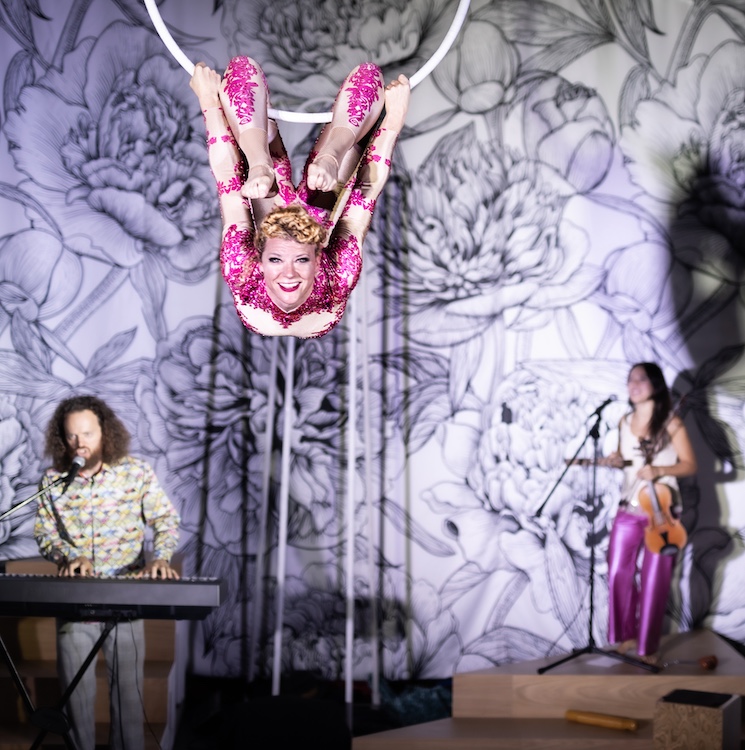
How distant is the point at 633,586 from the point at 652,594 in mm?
170

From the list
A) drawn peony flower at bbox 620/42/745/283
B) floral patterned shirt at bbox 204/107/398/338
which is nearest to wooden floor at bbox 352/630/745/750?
floral patterned shirt at bbox 204/107/398/338

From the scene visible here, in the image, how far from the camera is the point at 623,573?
15.1 feet

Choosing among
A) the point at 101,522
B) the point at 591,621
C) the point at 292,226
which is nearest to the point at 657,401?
the point at 591,621

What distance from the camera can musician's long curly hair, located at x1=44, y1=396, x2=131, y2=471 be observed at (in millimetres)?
3742

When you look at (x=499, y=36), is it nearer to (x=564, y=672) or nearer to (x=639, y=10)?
(x=639, y=10)

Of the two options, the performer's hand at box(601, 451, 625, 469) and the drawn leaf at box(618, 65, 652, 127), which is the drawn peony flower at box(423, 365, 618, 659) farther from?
the drawn leaf at box(618, 65, 652, 127)

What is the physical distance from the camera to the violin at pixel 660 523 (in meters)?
4.48

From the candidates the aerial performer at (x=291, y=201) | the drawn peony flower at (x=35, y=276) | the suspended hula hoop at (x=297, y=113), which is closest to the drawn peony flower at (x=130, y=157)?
the drawn peony flower at (x=35, y=276)

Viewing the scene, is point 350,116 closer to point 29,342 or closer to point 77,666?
point 77,666

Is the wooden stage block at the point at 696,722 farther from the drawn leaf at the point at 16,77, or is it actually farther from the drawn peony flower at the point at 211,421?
the drawn leaf at the point at 16,77

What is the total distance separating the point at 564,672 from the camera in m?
4.46

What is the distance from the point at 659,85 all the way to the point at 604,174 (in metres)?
0.58

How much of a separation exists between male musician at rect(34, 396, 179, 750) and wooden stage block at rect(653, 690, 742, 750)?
1.91m

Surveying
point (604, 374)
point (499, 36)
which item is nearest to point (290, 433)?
point (604, 374)
